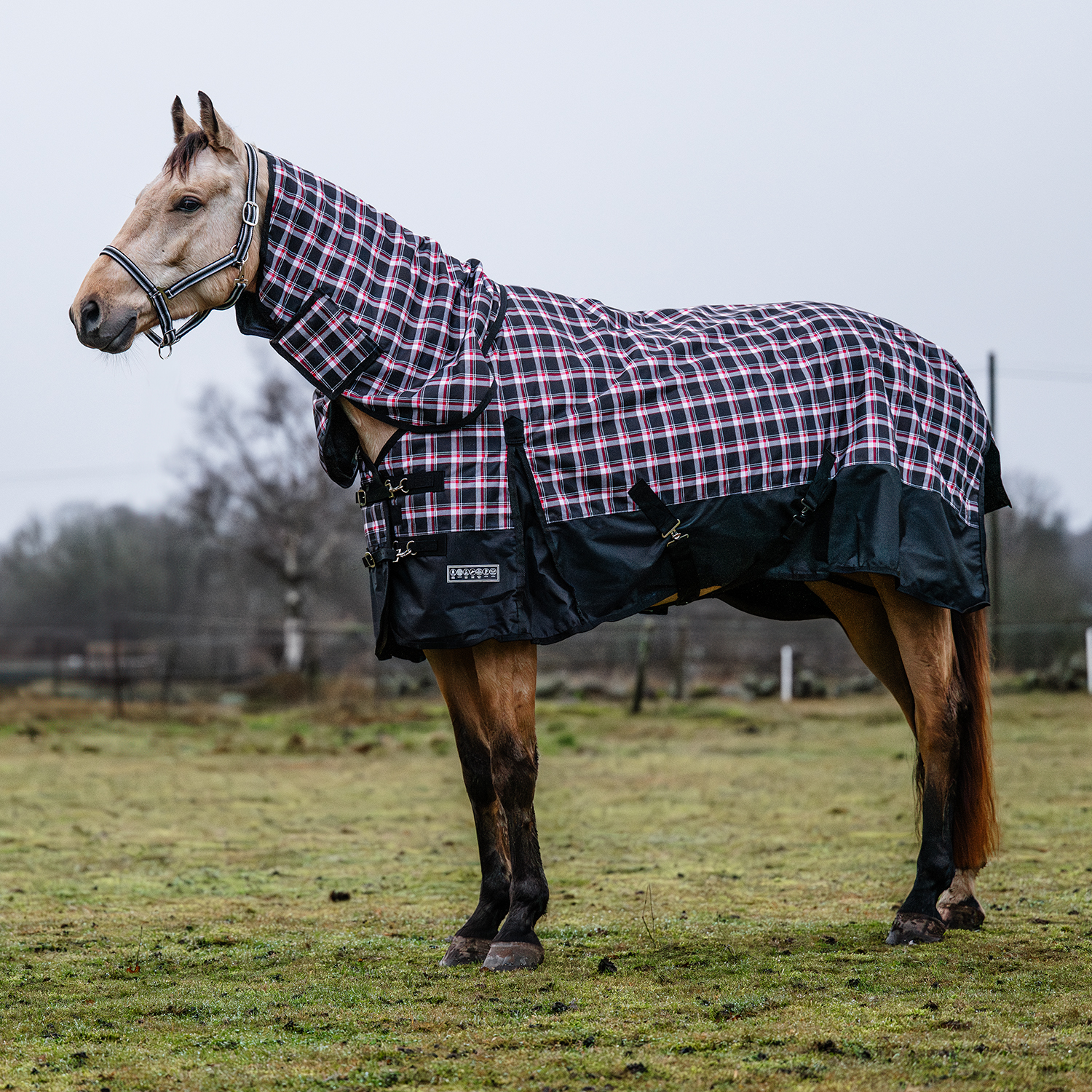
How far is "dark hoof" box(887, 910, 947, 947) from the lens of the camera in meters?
3.80

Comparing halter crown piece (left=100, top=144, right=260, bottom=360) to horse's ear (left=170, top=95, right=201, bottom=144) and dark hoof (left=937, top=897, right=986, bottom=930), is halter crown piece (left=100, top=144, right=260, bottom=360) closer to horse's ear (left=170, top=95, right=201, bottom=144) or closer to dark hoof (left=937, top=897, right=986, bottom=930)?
horse's ear (left=170, top=95, right=201, bottom=144)

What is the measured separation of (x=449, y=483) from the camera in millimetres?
3545

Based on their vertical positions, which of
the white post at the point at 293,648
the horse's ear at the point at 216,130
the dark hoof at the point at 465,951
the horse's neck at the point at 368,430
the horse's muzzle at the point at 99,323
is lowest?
the white post at the point at 293,648

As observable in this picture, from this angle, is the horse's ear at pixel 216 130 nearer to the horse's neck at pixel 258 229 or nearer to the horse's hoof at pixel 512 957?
the horse's neck at pixel 258 229

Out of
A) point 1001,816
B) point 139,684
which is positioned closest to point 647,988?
point 1001,816

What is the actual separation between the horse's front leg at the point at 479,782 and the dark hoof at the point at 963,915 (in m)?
1.57

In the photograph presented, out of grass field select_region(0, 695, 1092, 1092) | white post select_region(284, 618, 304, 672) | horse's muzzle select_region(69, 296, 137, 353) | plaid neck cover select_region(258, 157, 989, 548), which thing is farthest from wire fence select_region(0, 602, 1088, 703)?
horse's muzzle select_region(69, 296, 137, 353)

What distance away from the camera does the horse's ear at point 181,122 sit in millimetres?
3623

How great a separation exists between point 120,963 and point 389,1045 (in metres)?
1.49

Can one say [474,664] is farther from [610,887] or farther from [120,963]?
[610,887]

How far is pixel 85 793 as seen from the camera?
975 centimetres

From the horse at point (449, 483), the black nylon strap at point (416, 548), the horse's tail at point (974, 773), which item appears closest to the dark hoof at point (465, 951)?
the horse at point (449, 483)

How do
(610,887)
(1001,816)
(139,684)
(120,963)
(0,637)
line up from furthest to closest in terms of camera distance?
(0,637) < (139,684) < (1001,816) < (610,887) < (120,963)

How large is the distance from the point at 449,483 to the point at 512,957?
1460mm
